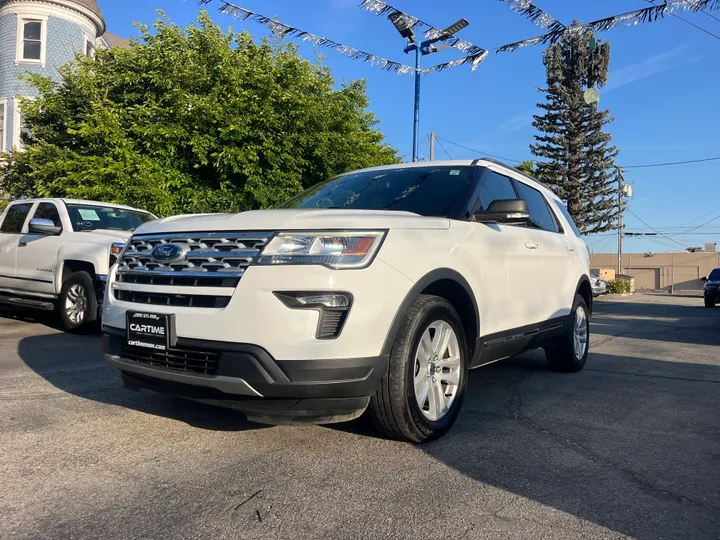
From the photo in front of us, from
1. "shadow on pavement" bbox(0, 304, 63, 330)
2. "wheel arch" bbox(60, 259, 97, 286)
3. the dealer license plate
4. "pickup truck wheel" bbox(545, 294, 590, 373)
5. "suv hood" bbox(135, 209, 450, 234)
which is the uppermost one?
"suv hood" bbox(135, 209, 450, 234)

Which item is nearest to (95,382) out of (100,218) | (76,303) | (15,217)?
(76,303)

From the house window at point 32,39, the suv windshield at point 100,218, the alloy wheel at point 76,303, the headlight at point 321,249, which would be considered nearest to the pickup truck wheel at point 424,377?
the headlight at point 321,249

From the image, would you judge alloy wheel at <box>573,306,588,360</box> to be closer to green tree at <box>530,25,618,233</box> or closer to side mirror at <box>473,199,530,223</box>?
side mirror at <box>473,199,530,223</box>

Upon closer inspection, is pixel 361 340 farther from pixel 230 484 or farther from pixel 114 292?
pixel 114 292

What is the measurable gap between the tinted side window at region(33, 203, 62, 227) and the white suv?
5079mm

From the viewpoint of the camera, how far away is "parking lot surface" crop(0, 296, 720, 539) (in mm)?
2480

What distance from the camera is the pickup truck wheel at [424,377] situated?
3.22 m

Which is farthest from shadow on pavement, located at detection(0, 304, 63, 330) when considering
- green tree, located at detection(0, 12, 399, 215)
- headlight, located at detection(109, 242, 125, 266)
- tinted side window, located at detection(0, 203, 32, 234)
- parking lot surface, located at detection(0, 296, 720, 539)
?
parking lot surface, located at detection(0, 296, 720, 539)

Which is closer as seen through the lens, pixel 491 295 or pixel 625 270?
pixel 491 295

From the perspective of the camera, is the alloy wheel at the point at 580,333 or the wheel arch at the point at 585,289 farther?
the wheel arch at the point at 585,289

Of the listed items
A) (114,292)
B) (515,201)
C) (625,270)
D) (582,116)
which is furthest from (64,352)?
(625,270)

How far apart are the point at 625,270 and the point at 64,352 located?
59.1 metres

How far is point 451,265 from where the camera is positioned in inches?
145

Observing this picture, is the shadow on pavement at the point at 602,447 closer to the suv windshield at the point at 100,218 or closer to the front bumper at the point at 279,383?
the front bumper at the point at 279,383
